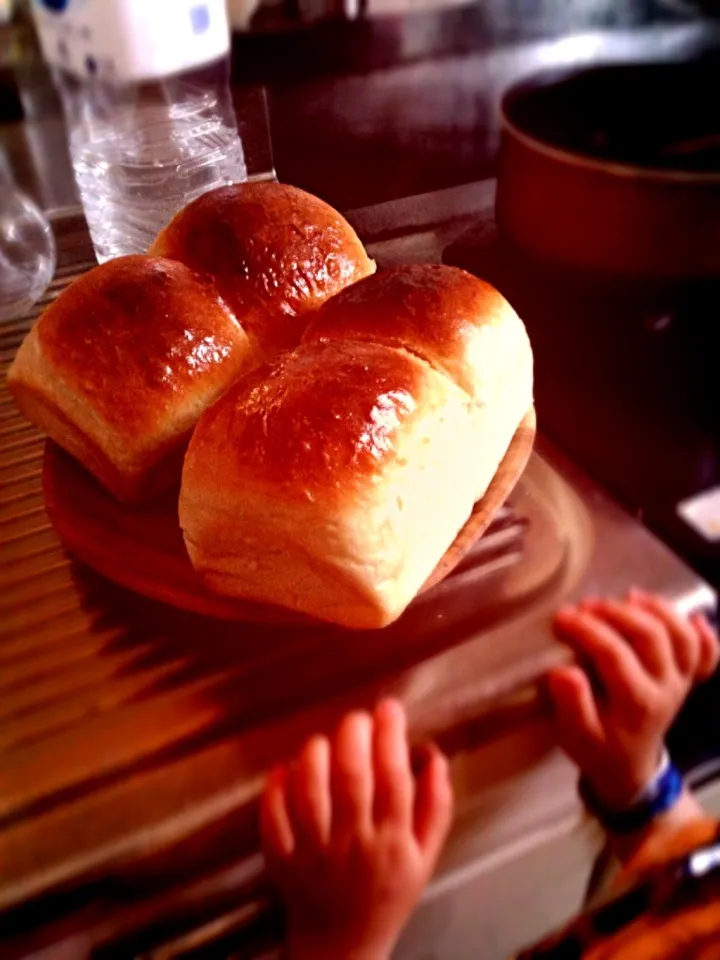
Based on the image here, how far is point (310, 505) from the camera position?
0.42 m

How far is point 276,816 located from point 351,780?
0.04 meters

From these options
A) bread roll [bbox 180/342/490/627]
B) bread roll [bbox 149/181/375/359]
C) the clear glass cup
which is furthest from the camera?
the clear glass cup

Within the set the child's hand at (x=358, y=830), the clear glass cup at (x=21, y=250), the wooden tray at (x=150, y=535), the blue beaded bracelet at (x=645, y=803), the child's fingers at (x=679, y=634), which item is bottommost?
the blue beaded bracelet at (x=645, y=803)

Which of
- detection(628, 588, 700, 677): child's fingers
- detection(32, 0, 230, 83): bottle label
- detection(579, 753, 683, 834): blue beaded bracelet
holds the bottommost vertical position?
detection(579, 753, 683, 834): blue beaded bracelet

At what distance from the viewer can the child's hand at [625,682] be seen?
47cm

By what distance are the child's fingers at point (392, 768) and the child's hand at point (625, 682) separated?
9cm

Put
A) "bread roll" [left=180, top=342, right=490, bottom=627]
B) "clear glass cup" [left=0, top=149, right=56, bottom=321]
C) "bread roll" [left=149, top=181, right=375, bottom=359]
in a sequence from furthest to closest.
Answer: "clear glass cup" [left=0, top=149, right=56, bottom=321] → "bread roll" [left=149, top=181, right=375, bottom=359] → "bread roll" [left=180, top=342, right=490, bottom=627]

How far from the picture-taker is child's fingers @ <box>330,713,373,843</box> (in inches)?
17.1

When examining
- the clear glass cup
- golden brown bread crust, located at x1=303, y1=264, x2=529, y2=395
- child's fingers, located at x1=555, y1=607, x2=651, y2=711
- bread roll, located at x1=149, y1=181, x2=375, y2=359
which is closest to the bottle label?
the clear glass cup

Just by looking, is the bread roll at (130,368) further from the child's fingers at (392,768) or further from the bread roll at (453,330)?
the child's fingers at (392,768)

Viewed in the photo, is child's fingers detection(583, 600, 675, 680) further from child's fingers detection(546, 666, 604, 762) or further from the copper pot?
the copper pot

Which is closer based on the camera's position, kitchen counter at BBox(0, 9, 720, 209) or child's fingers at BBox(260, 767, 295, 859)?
child's fingers at BBox(260, 767, 295, 859)

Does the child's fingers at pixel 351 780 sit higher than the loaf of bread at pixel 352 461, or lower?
lower

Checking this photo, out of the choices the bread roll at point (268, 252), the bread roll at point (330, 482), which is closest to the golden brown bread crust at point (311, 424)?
the bread roll at point (330, 482)
